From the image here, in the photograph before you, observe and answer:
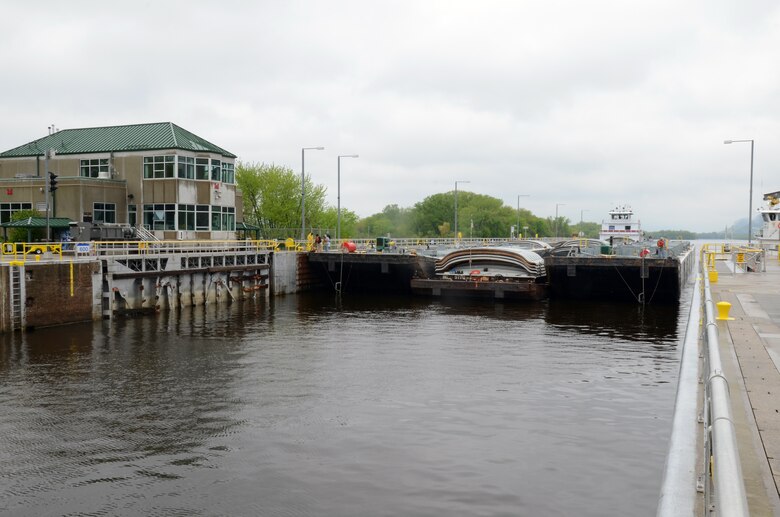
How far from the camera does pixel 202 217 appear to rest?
5347 centimetres

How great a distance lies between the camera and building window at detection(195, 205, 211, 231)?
53.1 m

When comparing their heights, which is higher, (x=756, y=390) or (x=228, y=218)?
(x=228, y=218)

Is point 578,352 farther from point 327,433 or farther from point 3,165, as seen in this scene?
point 3,165

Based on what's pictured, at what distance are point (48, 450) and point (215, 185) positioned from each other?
42.1m

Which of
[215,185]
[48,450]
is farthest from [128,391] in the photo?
[215,185]

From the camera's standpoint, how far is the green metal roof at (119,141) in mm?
Result: 53562

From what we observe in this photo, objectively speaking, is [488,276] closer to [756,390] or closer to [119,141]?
[119,141]

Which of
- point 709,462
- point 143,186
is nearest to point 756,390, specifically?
point 709,462

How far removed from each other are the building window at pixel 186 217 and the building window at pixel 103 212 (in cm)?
540

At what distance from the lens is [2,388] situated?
18.8 metres

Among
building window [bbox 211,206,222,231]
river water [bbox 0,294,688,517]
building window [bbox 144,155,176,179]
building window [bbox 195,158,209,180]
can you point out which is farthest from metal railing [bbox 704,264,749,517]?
building window [bbox 211,206,222,231]

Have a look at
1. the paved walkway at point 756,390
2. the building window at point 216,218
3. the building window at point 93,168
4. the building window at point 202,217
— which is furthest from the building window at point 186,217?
the paved walkway at point 756,390

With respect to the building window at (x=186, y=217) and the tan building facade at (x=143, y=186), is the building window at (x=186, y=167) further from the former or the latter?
the building window at (x=186, y=217)

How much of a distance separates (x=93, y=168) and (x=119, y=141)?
9.99ft
